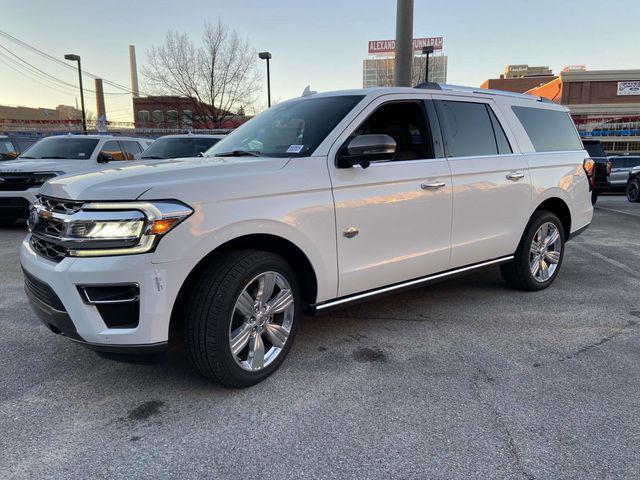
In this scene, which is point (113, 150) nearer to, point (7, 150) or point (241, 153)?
point (7, 150)

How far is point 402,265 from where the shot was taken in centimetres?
375

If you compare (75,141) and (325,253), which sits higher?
(75,141)

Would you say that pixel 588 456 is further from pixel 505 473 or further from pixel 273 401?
pixel 273 401

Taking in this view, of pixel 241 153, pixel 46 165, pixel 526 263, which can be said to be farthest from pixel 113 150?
pixel 526 263

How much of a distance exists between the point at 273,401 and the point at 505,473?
1.32 meters

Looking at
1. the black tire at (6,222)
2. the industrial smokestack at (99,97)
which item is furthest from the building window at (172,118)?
the black tire at (6,222)

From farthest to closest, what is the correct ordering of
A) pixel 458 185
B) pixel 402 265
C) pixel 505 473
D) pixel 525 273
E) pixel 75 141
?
1. pixel 75 141
2. pixel 525 273
3. pixel 458 185
4. pixel 402 265
5. pixel 505 473

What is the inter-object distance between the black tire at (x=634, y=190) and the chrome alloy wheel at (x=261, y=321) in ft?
51.0

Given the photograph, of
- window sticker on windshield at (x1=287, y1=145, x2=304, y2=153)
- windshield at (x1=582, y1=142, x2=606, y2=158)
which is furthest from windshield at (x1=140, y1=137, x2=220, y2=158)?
windshield at (x1=582, y1=142, x2=606, y2=158)

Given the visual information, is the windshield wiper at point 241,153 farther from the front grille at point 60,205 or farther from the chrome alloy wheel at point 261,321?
the front grille at point 60,205

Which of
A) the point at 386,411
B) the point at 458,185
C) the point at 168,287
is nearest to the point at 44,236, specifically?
the point at 168,287

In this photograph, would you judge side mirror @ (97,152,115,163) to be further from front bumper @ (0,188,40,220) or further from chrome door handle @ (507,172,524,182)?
chrome door handle @ (507,172,524,182)

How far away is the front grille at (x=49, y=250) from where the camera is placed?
106 inches

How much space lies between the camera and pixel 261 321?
10.1 ft
